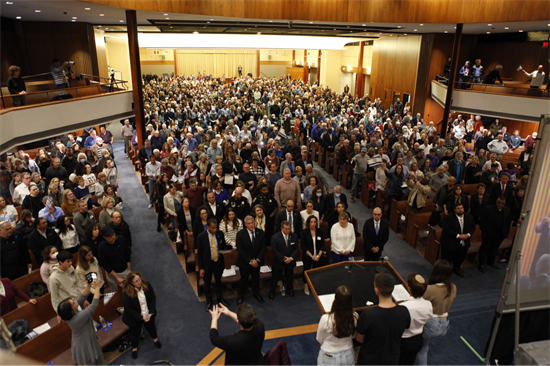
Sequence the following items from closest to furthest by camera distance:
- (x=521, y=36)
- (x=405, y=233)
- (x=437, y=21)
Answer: (x=405, y=233), (x=437, y=21), (x=521, y=36)

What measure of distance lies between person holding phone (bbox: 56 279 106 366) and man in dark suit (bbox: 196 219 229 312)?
1577mm

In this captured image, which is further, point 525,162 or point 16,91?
point 525,162

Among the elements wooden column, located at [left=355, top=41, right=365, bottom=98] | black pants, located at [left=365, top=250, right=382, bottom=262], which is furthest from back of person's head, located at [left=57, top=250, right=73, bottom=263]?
wooden column, located at [left=355, top=41, right=365, bottom=98]

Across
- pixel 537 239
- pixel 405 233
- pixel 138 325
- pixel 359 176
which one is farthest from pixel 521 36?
pixel 138 325

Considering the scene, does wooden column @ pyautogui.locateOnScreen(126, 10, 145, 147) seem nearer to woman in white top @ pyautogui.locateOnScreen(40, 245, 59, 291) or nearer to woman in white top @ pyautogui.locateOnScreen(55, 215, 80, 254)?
woman in white top @ pyautogui.locateOnScreen(55, 215, 80, 254)

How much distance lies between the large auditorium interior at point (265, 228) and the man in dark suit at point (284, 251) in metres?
0.02

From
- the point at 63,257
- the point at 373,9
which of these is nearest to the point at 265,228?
the point at 63,257

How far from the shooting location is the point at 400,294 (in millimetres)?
4008

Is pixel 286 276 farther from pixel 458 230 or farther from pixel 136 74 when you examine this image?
pixel 136 74

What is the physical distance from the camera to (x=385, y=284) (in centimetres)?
300

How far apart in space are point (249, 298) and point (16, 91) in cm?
698

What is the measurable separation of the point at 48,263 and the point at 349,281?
3668mm

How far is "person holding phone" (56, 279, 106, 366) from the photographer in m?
3.42

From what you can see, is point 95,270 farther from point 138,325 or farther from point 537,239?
point 537,239
